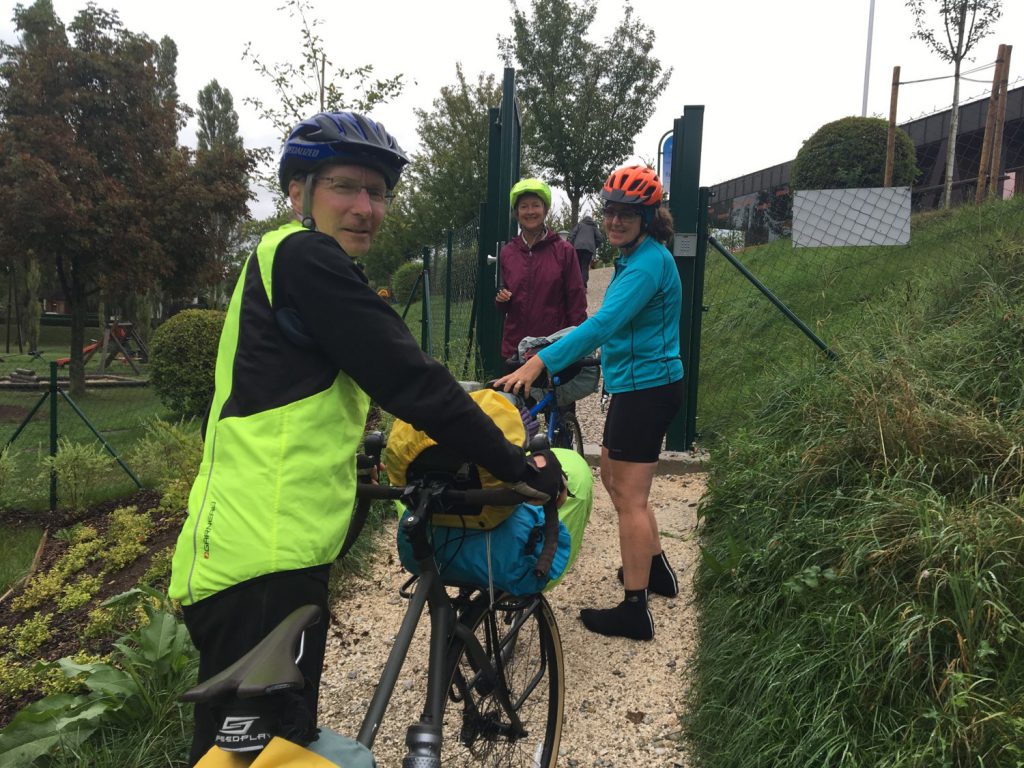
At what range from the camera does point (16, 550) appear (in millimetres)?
5344

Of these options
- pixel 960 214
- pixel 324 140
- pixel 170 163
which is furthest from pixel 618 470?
pixel 170 163

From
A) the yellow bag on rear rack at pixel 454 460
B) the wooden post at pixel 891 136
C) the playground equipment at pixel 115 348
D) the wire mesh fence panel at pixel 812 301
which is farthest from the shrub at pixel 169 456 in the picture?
the playground equipment at pixel 115 348

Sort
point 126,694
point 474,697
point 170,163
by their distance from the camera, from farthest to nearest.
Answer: point 170,163
point 126,694
point 474,697

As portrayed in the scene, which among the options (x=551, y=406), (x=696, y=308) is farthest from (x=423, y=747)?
(x=696, y=308)

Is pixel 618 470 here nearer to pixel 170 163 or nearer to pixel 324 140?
pixel 324 140

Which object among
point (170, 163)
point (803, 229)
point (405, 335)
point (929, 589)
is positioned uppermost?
point (170, 163)

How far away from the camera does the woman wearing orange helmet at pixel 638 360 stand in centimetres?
305

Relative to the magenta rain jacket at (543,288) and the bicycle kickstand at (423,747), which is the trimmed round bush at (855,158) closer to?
the magenta rain jacket at (543,288)

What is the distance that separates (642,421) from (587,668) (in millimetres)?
1203

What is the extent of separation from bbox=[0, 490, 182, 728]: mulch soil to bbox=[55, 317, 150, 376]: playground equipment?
539 inches

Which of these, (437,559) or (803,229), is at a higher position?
(803,229)

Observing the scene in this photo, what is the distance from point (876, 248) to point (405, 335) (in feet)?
25.3

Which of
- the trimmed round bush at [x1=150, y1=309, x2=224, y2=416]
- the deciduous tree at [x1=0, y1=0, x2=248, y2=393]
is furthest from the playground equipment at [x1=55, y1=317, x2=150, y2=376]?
the trimmed round bush at [x1=150, y1=309, x2=224, y2=416]

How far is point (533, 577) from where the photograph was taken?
1926 mm
